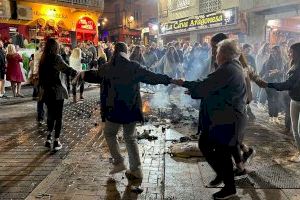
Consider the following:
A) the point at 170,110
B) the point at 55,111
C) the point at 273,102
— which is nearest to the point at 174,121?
the point at 170,110

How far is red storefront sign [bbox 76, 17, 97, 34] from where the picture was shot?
31.3 metres

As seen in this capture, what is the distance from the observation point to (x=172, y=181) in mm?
5555

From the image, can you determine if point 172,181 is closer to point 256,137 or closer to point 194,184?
point 194,184

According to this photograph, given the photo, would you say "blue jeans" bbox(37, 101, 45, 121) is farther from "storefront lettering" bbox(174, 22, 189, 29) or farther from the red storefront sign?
the red storefront sign

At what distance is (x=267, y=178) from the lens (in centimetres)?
567

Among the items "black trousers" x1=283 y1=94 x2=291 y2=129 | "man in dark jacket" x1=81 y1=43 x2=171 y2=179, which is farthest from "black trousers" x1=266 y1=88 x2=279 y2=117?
"man in dark jacket" x1=81 y1=43 x2=171 y2=179

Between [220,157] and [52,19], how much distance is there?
26.4 meters

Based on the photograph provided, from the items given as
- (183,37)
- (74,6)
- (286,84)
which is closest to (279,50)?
(286,84)

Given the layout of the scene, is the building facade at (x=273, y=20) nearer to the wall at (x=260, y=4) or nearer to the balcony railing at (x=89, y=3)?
the wall at (x=260, y=4)

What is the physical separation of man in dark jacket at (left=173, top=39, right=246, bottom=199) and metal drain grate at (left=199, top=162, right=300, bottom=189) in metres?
0.72

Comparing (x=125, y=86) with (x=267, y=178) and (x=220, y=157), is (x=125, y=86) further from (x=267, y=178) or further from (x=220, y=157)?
(x=267, y=178)

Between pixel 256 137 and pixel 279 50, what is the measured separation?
2936 millimetres

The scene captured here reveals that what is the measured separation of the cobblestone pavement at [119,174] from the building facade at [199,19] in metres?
14.3

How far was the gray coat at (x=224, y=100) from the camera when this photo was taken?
4.59m
